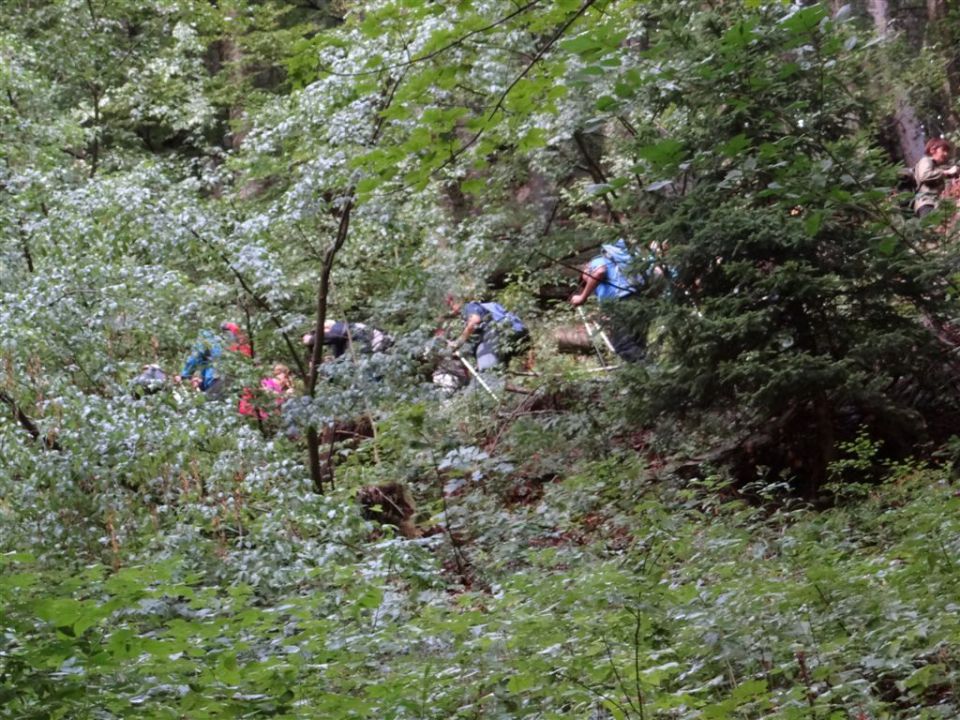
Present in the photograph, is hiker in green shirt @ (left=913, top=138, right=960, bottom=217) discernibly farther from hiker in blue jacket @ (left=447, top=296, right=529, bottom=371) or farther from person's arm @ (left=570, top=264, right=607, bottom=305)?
hiker in blue jacket @ (left=447, top=296, right=529, bottom=371)

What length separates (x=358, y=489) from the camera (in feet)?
29.5

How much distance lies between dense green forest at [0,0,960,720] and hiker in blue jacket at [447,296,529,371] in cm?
15

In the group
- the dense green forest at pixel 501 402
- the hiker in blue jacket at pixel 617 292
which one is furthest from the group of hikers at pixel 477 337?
the dense green forest at pixel 501 402

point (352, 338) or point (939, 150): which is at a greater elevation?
point (939, 150)

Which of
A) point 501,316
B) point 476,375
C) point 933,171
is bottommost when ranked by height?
point 476,375

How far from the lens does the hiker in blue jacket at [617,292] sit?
8.48 m

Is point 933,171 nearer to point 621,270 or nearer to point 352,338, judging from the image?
point 621,270

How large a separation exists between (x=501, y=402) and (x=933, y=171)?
17.7 ft

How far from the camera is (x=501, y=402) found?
11008mm

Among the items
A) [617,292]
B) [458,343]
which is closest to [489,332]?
[458,343]

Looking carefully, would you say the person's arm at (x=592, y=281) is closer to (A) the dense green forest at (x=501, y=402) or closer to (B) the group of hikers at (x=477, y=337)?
(B) the group of hikers at (x=477, y=337)

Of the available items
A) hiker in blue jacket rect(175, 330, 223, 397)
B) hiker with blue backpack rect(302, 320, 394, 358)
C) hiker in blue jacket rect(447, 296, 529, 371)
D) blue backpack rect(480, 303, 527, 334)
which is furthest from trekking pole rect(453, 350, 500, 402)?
hiker in blue jacket rect(175, 330, 223, 397)

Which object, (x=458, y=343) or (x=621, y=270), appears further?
(x=458, y=343)

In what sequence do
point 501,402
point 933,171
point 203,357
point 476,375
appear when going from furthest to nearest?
point 933,171
point 476,375
point 501,402
point 203,357
